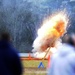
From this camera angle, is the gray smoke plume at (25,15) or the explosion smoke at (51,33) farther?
the gray smoke plume at (25,15)

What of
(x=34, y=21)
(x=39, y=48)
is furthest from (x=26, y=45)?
(x=39, y=48)

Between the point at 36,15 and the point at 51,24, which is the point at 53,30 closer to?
the point at 51,24

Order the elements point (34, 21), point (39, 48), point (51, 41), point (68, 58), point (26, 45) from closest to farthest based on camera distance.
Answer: point (68, 58)
point (51, 41)
point (39, 48)
point (26, 45)
point (34, 21)

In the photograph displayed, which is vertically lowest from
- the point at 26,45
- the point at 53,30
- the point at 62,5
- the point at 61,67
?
the point at 26,45

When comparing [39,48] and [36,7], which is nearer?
[39,48]

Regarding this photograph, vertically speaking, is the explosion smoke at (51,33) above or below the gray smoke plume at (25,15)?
above

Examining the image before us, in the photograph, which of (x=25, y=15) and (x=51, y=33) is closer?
(x=51, y=33)

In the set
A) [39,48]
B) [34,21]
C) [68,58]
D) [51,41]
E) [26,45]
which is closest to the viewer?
[68,58]

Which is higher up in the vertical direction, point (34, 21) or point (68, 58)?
point (68, 58)

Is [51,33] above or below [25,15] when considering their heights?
above

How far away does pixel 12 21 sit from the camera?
6156 centimetres

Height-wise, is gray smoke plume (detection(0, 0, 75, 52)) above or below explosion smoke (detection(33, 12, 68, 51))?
below

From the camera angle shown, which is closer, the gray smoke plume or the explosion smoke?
the explosion smoke

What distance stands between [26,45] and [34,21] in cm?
566
